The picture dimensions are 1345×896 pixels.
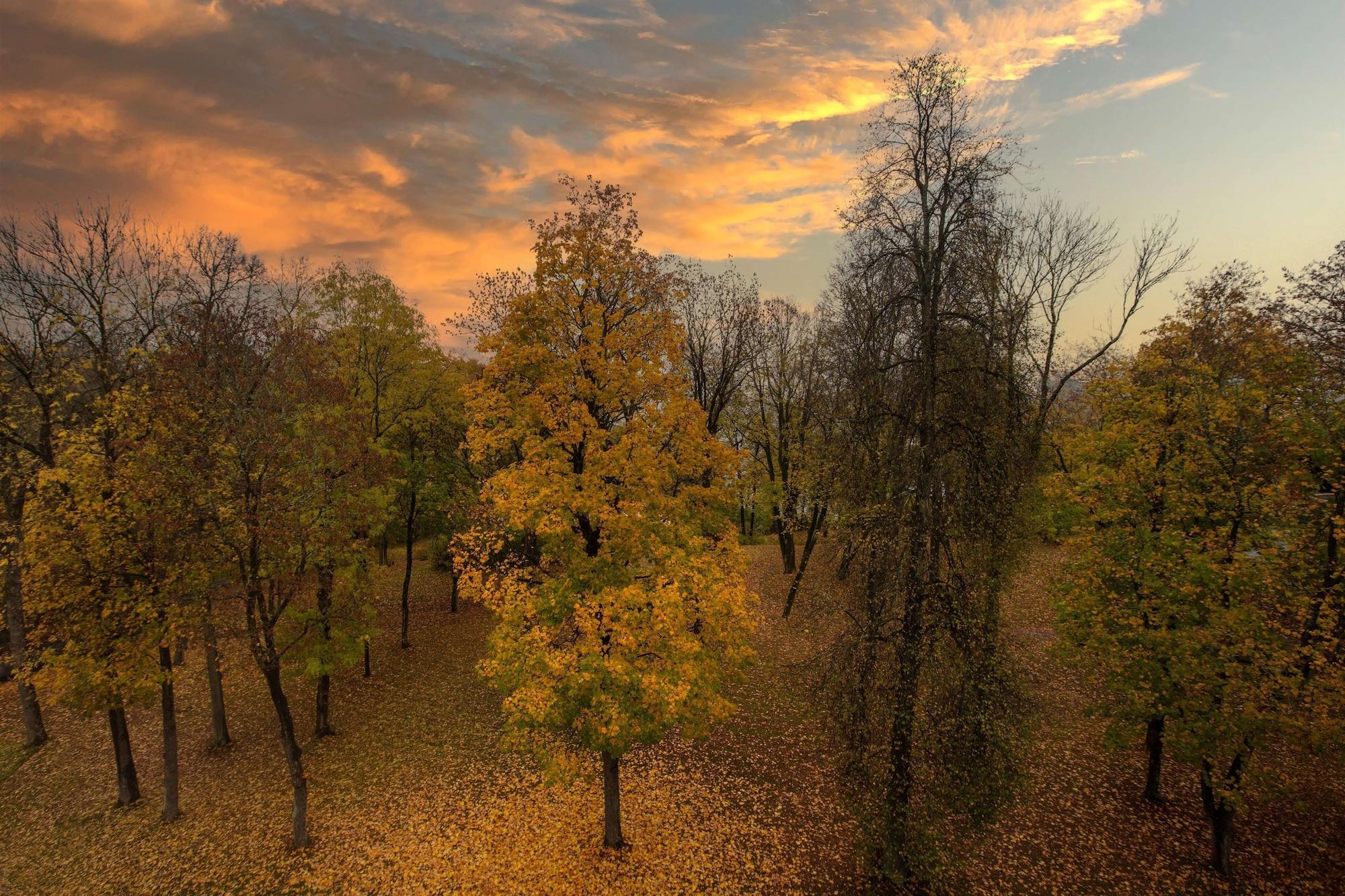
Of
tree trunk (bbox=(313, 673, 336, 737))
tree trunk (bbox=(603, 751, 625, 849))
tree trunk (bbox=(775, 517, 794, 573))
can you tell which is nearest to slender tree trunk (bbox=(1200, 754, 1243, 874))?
tree trunk (bbox=(603, 751, 625, 849))

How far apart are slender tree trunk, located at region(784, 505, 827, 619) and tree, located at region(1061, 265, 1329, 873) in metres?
10.0

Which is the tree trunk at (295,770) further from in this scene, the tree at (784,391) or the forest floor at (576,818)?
the tree at (784,391)

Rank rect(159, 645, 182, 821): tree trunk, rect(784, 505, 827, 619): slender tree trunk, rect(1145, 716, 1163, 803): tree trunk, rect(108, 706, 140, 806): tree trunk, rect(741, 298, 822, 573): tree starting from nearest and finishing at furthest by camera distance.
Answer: rect(1145, 716, 1163, 803): tree trunk
rect(159, 645, 182, 821): tree trunk
rect(108, 706, 140, 806): tree trunk
rect(784, 505, 827, 619): slender tree trunk
rect(741, 298, 822, 573): tree

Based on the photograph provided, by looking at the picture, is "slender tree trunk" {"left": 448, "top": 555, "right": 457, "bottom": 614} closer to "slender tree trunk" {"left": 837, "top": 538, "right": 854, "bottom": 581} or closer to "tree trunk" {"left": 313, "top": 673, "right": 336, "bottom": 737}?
"tree trunk" {"left": 313, "top": 673, "right": 336, "bottom": 737}

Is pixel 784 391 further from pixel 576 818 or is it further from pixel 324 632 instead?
pixel 324 632

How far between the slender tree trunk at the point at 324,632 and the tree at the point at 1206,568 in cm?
2263

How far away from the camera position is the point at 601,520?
11.4 meters

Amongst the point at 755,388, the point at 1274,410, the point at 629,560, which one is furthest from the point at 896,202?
the point at 755,388

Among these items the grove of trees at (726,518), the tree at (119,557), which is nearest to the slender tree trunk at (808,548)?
the grove of trees at (726,518)

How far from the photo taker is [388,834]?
1357cm

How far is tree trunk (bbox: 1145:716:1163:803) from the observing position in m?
13.6

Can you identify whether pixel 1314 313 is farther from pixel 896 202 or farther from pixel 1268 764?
pixel 896 202

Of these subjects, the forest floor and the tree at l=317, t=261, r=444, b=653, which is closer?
the forest floor

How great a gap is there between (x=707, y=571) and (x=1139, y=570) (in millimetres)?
10829
